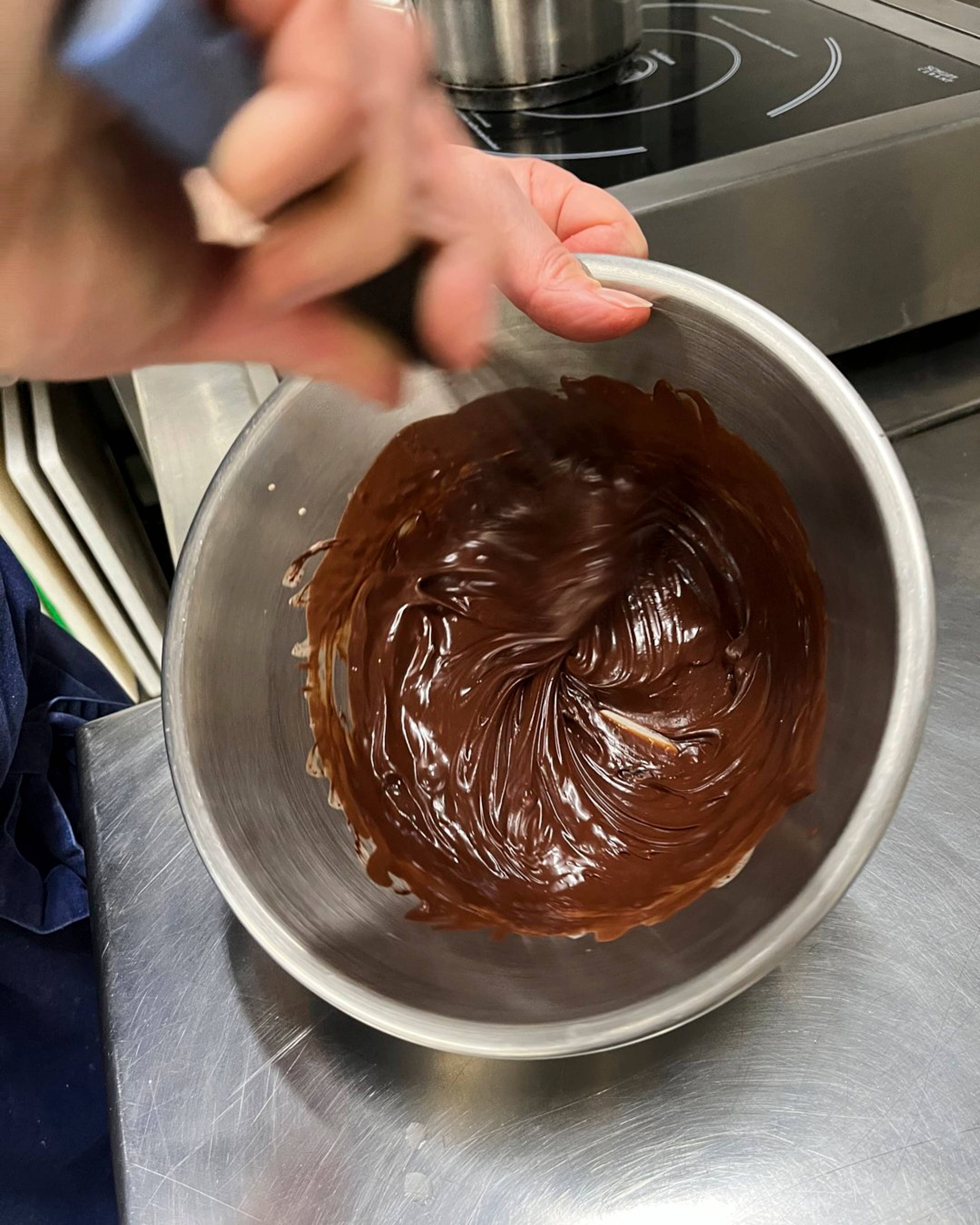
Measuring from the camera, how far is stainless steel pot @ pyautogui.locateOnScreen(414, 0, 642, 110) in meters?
1.06

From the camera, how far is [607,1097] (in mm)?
653

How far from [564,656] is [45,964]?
81 cm

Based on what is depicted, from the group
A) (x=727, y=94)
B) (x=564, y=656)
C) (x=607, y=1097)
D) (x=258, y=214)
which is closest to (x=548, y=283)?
(x=258, y=214)

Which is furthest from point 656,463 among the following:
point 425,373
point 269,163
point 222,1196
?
point 222,1196

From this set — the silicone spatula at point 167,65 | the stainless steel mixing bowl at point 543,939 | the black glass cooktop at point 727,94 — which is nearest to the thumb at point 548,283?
the stainless steel mixing bowl at point 543,939

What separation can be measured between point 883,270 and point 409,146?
Result: 2.98 ft

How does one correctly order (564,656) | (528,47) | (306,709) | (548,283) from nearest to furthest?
(548,283)
(306,709)
(564,656)
(528,47)

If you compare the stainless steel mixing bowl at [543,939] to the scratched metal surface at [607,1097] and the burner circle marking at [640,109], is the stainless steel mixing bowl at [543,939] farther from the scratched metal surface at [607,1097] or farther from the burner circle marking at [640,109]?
the burner circle marking at [640,109]

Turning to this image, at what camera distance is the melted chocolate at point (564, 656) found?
0.72 m

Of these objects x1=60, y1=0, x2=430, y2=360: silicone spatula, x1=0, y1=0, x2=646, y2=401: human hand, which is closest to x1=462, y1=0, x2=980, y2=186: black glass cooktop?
x1=0, y1=0, x2=646, y2=401: human hand

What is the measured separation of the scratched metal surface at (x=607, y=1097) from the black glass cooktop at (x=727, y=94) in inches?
30.6

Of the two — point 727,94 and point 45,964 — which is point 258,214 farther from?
point 45,964

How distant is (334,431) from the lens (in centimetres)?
78

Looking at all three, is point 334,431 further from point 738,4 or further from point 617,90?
point 738,4
